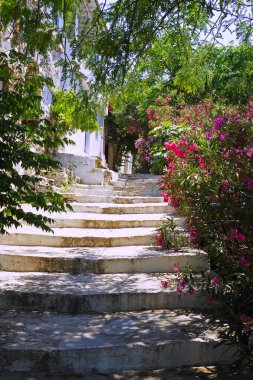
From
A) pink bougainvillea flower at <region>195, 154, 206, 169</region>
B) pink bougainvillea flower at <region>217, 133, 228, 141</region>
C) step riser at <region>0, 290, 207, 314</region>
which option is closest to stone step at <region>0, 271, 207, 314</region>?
step riser at <region>0, 290, 207, 314</region>

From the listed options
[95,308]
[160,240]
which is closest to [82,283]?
[95,308]

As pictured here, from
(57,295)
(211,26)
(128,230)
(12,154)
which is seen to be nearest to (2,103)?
(12,154)

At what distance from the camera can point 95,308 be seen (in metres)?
4.24

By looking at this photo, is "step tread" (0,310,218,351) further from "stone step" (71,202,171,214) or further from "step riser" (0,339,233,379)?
"stone step" (71,202,171,214)

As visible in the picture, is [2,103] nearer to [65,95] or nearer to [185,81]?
[65,95]

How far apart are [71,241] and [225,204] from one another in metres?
2.94

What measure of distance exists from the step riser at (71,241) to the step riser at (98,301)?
5.44 ft

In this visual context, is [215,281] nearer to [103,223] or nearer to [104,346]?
[104,346]

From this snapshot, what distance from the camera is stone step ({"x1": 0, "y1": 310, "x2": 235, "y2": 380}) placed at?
10.8 feet

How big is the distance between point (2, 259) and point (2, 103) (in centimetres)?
237

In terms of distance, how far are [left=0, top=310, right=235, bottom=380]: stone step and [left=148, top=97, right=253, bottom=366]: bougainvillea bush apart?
0.32 metres

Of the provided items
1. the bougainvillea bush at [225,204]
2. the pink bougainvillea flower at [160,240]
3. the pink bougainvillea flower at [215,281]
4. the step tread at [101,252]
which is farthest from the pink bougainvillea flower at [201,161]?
the pink bougainvillea flower at [215,281]

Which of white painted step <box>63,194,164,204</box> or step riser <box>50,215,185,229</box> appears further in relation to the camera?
white painted step <box>63,194,164,204</box>

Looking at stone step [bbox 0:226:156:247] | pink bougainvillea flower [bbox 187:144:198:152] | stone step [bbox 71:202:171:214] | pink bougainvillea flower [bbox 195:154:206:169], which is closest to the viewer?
pink bougainvillea flower [bbox 195:154:206:169]
